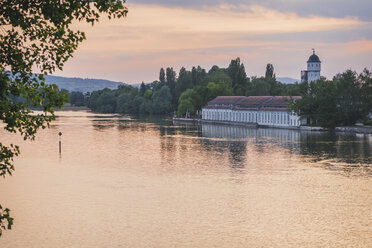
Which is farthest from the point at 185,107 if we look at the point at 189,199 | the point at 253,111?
the point at 189,199

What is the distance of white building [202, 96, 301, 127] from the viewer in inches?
4680

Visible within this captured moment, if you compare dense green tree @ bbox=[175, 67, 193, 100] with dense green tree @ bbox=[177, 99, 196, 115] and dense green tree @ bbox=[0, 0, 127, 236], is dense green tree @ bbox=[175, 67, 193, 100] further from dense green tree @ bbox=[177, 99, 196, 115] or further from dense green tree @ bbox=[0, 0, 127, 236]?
dense green tree @ bbox=[0, 0, 127, 236]

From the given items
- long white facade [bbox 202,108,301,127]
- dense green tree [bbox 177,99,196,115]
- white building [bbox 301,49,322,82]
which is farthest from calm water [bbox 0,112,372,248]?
dense green tree [bbox 177,99,196,115]

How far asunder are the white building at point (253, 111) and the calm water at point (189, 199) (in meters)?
60.3

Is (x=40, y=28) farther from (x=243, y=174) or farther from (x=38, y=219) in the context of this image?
(x=243, y=174)

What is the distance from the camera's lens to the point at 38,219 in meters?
27.4

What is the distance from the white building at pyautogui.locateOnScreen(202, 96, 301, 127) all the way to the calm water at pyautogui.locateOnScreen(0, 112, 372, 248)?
198 feet

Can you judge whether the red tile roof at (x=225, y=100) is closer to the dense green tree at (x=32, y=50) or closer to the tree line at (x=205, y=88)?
the tree line at (x=205, y=88)

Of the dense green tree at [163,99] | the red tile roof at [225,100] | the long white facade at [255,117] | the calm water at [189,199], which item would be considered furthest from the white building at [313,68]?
Answer: the calm water at [189,199]

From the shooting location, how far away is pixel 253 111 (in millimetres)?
131750

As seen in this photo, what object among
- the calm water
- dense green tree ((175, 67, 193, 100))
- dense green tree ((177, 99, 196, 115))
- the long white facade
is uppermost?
dense green tree ((175, 67, 193, 100))

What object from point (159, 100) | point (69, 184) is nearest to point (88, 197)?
point (69, 184)

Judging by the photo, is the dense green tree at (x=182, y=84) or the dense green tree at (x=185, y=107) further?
the dense green tree at (x=182, y=84)

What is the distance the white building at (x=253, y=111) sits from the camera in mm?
118875
